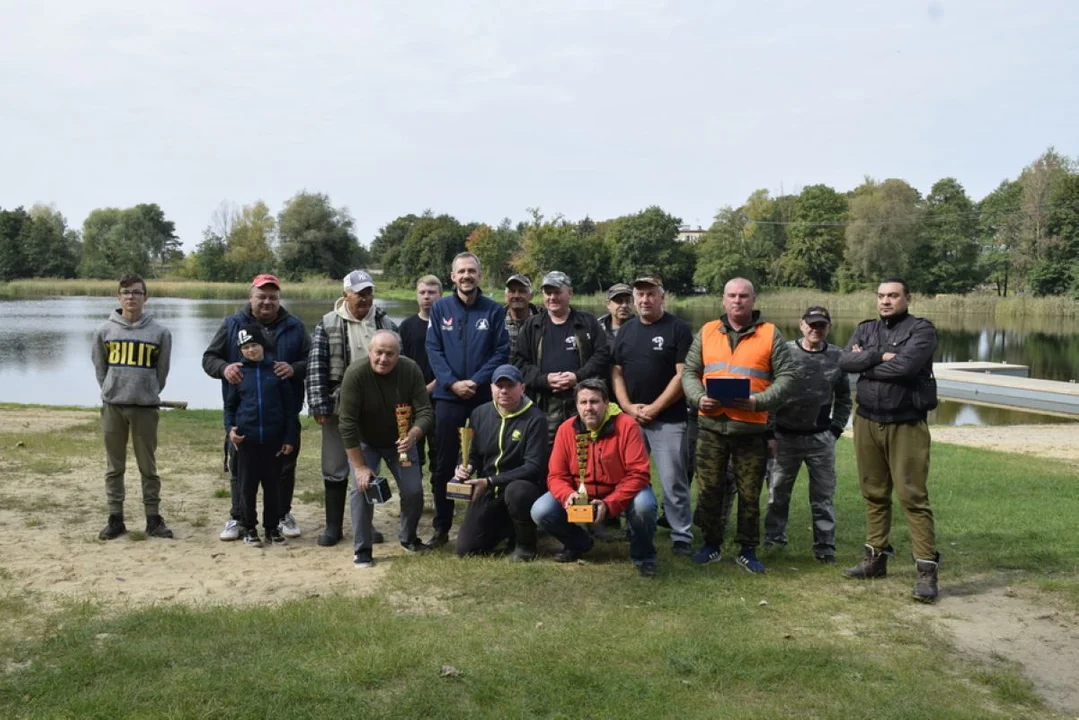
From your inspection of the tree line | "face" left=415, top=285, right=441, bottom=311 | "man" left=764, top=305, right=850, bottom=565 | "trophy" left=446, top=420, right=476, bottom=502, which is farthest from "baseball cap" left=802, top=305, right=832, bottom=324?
the tree line

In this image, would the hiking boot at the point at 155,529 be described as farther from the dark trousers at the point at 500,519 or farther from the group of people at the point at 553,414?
the dark trousers at the point at 500,519

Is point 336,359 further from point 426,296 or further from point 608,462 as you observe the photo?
point 608,462

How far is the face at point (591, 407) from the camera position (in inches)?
223

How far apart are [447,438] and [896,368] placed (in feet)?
10.6

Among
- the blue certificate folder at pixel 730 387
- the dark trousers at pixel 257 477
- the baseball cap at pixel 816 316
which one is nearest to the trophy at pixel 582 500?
the blue certificate folder at pixel 730 387

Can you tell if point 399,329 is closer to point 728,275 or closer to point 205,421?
point 205,421

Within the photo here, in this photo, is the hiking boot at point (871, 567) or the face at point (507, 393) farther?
the face at point (507, 393)

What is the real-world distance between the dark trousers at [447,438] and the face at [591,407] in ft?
3.98

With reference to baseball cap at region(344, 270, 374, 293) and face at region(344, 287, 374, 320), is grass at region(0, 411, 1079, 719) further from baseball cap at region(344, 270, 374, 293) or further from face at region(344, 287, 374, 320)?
baseball cap at region(344, 270, 374, 293)

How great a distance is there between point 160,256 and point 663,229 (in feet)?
196

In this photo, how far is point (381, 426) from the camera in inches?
248

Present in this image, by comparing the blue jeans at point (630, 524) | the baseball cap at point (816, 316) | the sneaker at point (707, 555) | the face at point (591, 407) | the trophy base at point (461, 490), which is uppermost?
the baseball cap at point (816, 316)

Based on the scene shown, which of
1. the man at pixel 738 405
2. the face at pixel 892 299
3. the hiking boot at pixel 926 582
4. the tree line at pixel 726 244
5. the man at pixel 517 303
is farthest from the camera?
the tree line at pixel 726 244

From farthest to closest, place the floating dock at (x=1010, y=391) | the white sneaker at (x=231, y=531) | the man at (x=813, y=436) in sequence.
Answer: the floating dock at (x=1010, y=391) → the white sneaker at (x=231, y=531) → the man at (x=813, y=436)
